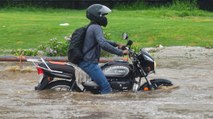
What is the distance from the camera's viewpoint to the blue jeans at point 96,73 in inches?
406

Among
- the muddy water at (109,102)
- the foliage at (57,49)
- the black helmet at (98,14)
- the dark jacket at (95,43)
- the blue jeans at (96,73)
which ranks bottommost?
the foliage at (57,49)

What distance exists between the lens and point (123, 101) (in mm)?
9906

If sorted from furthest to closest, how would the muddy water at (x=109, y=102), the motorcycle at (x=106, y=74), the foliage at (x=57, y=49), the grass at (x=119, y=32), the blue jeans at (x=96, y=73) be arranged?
1. the grass at (x=119, y=32)
2. the foliage at (x=57, y=49)
3. the motorcycle at (x=106, y=74)
4. the blue jeans at (x=96, y=73)
5. the muddy water at (x=109, y=102)

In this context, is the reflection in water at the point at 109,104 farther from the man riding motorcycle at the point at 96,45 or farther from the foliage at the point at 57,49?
the foliage at the point at 57,49

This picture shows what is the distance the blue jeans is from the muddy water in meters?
0.21

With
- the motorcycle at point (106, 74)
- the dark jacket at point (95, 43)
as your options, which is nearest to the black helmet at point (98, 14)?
the dark jacket at point (95, 43)

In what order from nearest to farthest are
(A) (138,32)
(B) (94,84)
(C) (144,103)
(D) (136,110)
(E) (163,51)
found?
(D) (136,110), (C) (144,103), (B) (94,84), (E) (163,51), (A) (138,32)

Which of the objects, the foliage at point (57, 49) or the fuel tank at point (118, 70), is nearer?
the fuel tank at point (118, 70)

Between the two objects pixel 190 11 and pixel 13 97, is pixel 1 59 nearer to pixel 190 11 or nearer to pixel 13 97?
pixel 13 97

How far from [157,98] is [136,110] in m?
1.28

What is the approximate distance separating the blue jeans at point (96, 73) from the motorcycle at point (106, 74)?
0.13m

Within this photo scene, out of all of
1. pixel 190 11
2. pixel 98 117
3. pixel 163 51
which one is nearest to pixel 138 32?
pixel 163 51

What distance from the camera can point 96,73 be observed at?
33.8ft

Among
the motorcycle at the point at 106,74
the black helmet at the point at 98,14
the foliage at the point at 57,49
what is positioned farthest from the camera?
the foliage at the point at 57,49
